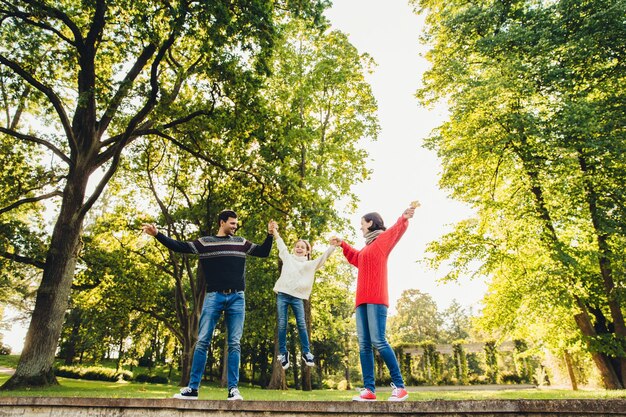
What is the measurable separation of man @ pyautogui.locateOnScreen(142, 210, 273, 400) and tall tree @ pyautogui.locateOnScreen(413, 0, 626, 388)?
39.3ft

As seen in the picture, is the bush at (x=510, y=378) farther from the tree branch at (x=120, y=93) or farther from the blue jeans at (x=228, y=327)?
the tree branch at (x=120, y=93)

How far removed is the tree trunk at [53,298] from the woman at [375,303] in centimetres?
963

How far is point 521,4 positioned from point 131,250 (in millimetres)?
23253

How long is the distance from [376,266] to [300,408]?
1971 millimetres

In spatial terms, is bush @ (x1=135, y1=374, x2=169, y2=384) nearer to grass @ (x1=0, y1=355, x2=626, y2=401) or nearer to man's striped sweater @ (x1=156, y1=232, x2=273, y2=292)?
grass @ (x1=0, y1=355, x2=626, y2=401)

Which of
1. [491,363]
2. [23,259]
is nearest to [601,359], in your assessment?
[491,363]

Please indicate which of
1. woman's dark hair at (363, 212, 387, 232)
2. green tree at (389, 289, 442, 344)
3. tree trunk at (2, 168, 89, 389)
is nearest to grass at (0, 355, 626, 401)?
tree trunk at (2, 168, 89, 389)

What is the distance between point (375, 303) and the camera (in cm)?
458

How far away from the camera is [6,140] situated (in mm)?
14516

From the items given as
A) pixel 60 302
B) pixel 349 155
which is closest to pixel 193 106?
pixel 60 302

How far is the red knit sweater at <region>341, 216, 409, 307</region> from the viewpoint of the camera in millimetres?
4629

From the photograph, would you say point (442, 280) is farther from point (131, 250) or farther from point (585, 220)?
point (131, 250)

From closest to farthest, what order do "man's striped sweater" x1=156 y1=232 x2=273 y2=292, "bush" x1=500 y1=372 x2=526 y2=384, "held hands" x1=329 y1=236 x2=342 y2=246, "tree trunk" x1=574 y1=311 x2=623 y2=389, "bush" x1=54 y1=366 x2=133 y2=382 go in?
"man's striped sweater" x1=156 y1=232 x2=273 y2=292 < "held hands" x1=329 y1=236 x2=342 y2=246 < "tree trunk" x1=574 y1=311 x2=623 y2=389 < "bush" x1=54 y1=366 x2=133 y2=382 < "bush" x1=500 y1=372 x2=526 y2=384

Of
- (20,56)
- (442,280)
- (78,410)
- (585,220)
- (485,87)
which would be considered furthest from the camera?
(442,280)
